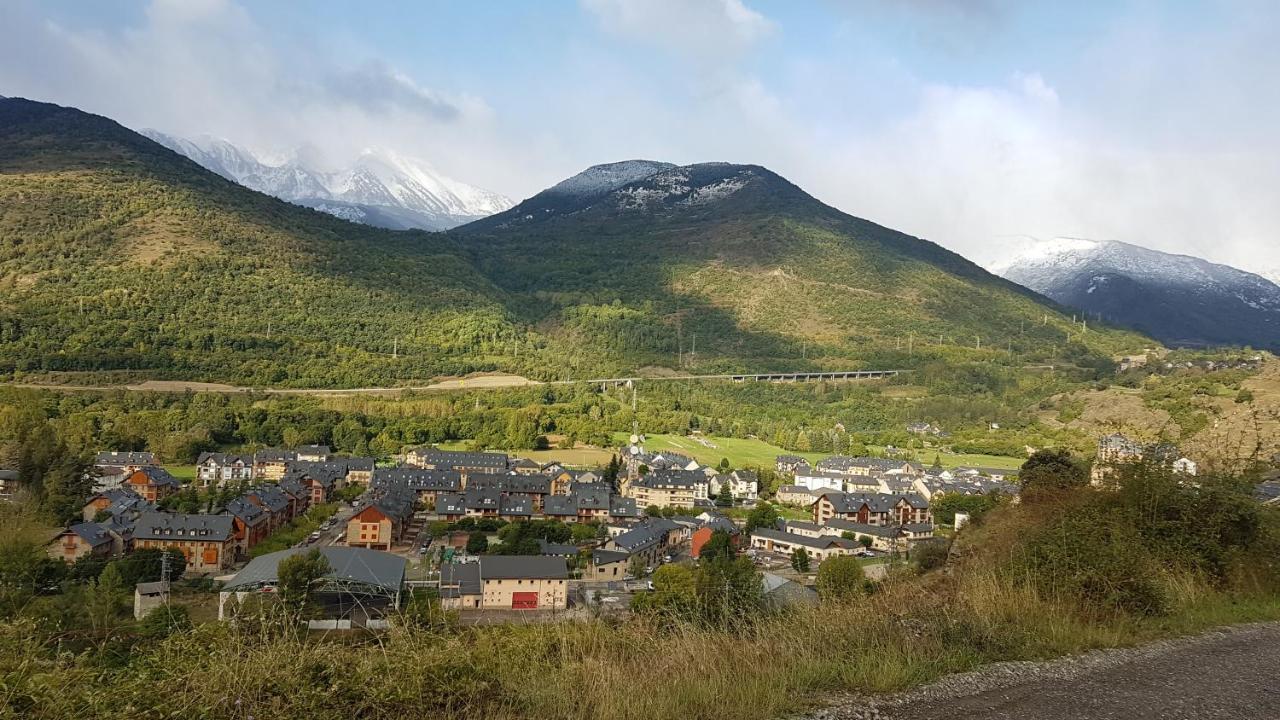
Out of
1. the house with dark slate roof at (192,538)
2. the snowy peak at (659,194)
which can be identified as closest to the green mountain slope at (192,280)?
the house with dark slate roof at (192,538)

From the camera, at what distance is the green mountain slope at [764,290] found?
73.9 meters

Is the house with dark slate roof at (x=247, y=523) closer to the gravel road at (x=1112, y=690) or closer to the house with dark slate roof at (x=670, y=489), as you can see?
the house with dark slate roof at (x=670, y=489)

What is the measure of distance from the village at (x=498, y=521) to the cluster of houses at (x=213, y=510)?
6 cm

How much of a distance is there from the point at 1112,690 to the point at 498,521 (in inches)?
975

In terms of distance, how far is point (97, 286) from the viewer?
172 ft

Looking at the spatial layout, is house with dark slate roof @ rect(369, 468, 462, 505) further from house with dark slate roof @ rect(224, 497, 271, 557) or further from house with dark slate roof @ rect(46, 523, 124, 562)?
house with dark slate roof @ rect(46, 523, 124, 562)

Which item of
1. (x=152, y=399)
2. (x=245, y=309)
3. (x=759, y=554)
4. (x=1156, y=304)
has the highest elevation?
(x=1156, y=304)

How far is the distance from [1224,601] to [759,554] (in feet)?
65.1

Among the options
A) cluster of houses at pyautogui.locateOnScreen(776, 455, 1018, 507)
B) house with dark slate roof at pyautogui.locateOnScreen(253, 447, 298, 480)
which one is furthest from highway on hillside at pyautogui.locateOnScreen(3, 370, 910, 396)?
cluster of houses at pyautogui.locateOnScreen(776, 455, 1018, 507)

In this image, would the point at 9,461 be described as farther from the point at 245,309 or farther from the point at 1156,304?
the point at 1156,304

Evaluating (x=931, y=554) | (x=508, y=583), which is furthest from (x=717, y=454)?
(x=931, y=554)

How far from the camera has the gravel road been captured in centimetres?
351

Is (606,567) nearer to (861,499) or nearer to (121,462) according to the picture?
(861,499)

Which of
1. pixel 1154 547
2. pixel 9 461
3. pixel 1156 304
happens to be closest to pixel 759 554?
pixel 1154 547
